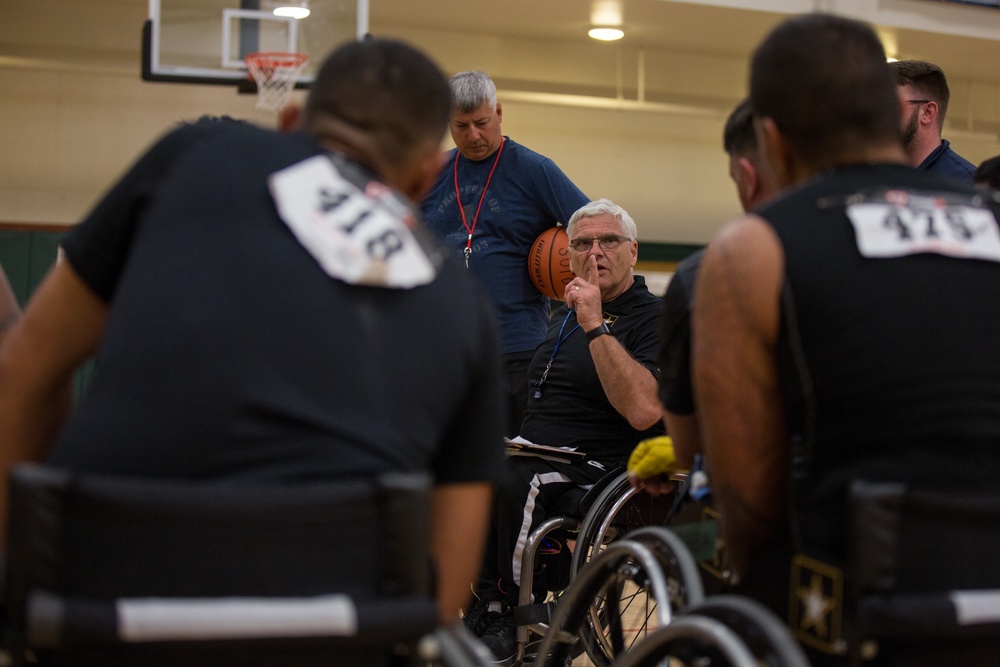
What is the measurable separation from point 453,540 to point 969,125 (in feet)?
29.8

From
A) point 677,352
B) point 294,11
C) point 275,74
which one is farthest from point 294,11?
point 677,352

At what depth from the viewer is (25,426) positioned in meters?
1.33

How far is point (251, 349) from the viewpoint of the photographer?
1159 mm

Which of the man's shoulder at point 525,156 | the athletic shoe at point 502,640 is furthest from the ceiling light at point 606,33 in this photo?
the athletic shoe at point 502,640

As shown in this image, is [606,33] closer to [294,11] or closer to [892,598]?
[294,11]

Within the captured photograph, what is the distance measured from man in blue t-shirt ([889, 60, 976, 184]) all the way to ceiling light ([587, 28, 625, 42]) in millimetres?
4467

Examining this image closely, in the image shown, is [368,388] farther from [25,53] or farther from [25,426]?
[25,53]

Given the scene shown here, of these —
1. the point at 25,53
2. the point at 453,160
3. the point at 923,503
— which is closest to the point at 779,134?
the point at 923,503

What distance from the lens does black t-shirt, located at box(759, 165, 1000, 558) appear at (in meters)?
1.33

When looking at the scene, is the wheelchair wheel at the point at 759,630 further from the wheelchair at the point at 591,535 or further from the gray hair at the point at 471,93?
the gray hair at the point at 471,93

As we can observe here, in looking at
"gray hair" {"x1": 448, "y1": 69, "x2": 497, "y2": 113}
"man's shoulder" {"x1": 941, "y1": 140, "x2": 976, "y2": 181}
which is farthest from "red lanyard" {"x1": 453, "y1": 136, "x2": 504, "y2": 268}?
"man's shoulder" {"x1": 941, "y1": 140, "x2": 976, "y2": 181}

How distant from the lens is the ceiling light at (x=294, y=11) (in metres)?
4.64

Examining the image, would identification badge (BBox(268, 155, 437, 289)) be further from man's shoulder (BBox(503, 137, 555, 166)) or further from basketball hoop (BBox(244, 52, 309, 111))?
basketball hoop (BBox(244, 52, 309, 111))

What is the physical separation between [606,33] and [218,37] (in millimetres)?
4064
